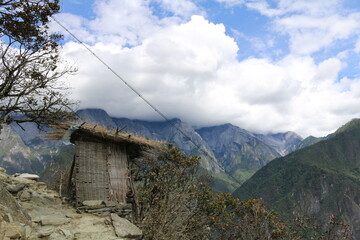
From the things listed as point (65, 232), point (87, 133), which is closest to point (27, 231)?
point (65, 232)

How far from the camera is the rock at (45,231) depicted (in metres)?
7.43

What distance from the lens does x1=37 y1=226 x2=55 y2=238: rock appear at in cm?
743

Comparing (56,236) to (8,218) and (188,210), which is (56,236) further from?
(188,210)

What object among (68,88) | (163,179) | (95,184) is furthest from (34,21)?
(163,179)

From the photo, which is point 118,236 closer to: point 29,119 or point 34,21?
point 29,119

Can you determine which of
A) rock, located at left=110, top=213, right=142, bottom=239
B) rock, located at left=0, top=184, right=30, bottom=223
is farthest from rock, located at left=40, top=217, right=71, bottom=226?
rock, located at left=110, top=213, right=142, bottom=239

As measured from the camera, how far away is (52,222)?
8531 mm

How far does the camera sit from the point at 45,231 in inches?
303

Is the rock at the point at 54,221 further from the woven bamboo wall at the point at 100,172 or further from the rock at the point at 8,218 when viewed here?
the woven bamboo wall at the point at 100,172

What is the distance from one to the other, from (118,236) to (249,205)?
17.7 meters

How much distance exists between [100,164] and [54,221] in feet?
10.7

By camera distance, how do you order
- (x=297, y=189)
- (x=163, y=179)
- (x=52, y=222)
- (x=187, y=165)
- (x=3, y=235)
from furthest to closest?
(x=297, y=189) < (x=187, y=165) < (x=163, y=179) < (x=52, y=222) < (x=3, y=235)

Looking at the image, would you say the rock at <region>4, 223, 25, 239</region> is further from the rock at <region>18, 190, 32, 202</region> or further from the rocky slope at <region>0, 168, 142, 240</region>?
the rock at <region>18, 190, 32, 202</region>

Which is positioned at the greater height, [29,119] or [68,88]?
[68,88]
